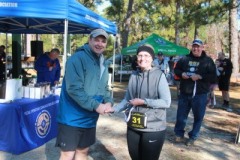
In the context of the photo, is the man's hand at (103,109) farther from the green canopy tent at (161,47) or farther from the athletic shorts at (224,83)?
the green canopy tent at (161,47)

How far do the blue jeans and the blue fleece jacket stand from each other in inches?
106

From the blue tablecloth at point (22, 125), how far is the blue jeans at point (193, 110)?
7.67ft

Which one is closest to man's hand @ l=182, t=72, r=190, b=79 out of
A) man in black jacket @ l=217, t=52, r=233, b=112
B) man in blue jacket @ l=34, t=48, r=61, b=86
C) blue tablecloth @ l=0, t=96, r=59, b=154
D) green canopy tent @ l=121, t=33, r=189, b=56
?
blue tablecloth @ l=0, t=96, r=59, b=154

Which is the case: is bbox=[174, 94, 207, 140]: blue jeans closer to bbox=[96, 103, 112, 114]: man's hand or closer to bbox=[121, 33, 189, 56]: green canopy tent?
bbox=[96, 103, 112, 114]: man's hand

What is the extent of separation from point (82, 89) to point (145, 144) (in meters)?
0.83

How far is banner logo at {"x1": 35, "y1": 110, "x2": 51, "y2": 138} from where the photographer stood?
5.26m

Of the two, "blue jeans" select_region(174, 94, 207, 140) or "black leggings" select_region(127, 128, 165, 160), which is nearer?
"black leggings" select_region(127, 128, 165, 160)

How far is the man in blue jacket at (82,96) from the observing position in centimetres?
287

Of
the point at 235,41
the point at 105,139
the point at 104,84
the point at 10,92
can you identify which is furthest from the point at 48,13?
the point at 235,41

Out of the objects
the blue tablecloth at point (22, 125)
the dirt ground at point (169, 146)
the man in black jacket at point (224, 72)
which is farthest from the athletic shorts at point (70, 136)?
the man in black jacket at point (224, 72)

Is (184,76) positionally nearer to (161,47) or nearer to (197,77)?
(197,77)

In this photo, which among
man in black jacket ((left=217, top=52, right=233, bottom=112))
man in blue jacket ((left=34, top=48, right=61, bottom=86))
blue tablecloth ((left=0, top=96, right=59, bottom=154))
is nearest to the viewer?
blue tablecloth ((left=0, top=96, right=59, bottom=154))

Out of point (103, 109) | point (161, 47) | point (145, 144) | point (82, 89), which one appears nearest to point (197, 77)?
point (145, 144)

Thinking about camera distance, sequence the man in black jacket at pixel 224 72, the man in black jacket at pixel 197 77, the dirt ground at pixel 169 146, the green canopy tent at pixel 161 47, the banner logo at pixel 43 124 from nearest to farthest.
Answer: the dirt ground at pixel 169 146
the banner logo at pixel 43 124
the man in black jacket at pixel 197 77
the man in black jacket at pixel 224 72
the green canopy tent at pixel 161 47
